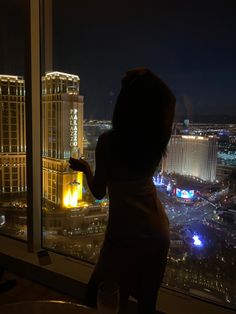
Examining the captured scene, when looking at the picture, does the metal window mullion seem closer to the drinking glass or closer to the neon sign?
the neon sign

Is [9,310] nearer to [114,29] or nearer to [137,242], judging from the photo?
[137,242]

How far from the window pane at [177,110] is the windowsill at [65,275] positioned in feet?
0.32

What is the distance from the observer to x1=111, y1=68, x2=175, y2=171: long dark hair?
3.72 ft

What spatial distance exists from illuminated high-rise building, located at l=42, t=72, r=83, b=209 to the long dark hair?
110 cm

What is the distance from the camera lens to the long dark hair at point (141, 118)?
113cm

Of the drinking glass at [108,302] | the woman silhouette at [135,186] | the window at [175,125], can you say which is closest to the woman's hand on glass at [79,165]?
the woman silhouette at [135,186]

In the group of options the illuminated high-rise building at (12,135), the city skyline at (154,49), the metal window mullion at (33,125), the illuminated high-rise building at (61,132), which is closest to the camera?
the city skyline at (154,49)

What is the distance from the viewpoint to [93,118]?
2086mm

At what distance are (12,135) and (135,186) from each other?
1779mm

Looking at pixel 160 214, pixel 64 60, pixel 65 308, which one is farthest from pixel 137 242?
pixel 64 60

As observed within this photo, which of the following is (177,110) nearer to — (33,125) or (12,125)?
(33,125)

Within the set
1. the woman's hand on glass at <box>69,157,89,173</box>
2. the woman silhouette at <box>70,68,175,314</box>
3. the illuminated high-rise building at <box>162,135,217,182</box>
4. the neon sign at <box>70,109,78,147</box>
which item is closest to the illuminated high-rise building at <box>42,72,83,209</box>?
the neon sign at <box>70,109,78,147</box>

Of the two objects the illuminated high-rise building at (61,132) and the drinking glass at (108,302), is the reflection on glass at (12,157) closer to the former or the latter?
the illuminated high-rise building at (61,132)

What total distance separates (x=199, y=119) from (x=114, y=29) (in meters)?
0.93
